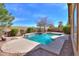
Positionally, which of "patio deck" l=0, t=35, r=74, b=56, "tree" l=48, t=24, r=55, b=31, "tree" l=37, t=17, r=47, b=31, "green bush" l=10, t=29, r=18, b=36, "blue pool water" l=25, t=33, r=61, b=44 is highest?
"tree" l=37, t=17, r=47, b=31

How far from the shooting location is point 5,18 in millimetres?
2057

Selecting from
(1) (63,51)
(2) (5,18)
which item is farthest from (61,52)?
(2) (5,18)

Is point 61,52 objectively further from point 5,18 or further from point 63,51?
point 5,18

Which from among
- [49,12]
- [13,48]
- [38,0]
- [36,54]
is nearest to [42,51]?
[36,54]

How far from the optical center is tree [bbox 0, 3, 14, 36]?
6.69 ft

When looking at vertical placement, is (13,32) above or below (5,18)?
below

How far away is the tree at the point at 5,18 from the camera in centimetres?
204

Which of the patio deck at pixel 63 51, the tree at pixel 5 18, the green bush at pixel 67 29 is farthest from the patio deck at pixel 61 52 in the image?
the tree at pixel 5 18

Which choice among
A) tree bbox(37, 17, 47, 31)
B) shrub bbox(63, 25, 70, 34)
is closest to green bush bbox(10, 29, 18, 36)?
tree bbox(37, 17, 47, 31)

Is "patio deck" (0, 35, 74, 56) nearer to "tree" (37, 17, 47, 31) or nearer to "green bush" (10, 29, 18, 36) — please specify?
"green bush" (10, 29, 18, 36)

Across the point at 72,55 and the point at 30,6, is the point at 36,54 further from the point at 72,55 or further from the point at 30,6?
the point at 30,6

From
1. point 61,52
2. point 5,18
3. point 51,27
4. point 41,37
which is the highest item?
point 5,18

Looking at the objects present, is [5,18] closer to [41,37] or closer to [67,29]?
[41,37]

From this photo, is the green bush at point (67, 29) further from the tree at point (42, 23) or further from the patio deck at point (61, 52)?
the tree at point (42, 23)
